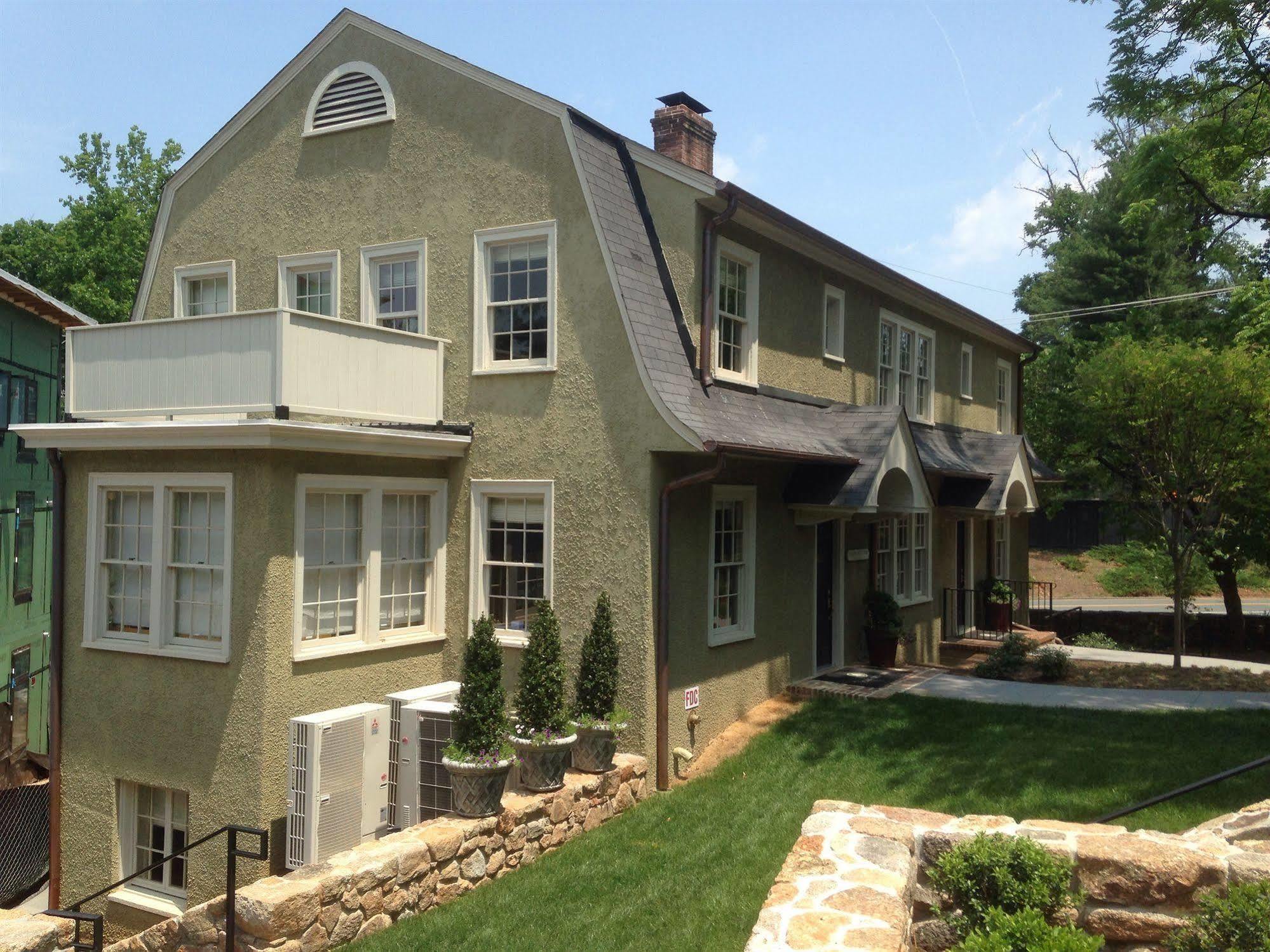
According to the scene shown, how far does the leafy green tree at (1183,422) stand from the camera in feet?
55.1

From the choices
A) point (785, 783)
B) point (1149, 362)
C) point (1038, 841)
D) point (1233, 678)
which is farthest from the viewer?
point (1149, 362)

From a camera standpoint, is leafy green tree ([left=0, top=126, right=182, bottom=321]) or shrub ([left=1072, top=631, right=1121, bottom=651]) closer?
shrub ([left=1072, top=631, right=1121, bottom=651])

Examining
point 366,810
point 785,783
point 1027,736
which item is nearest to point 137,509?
point 366,810

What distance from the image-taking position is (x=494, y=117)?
1247cm

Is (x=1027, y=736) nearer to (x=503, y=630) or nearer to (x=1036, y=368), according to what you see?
(x=503, y=630)

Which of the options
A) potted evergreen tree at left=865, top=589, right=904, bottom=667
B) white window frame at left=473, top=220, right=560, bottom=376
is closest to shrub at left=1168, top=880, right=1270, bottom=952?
white window frame at left=473, top=220, right=560, bottom=376

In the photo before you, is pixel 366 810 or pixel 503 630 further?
pixel 503 630

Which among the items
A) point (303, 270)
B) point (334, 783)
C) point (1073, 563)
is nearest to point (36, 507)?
point (303, 270)

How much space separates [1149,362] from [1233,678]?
523 cm

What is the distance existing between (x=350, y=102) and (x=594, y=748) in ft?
29.5

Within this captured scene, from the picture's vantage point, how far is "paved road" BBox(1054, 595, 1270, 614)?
1280 inches

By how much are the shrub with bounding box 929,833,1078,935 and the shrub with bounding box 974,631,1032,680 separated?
34.9ft

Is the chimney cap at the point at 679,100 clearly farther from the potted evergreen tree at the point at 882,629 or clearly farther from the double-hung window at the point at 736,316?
the potted evergreen tree at the point at 882,629

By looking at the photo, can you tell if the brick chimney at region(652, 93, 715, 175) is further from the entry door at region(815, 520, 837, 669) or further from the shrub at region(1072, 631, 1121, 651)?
the shrub at region(1072, 631, 1121, 651)
